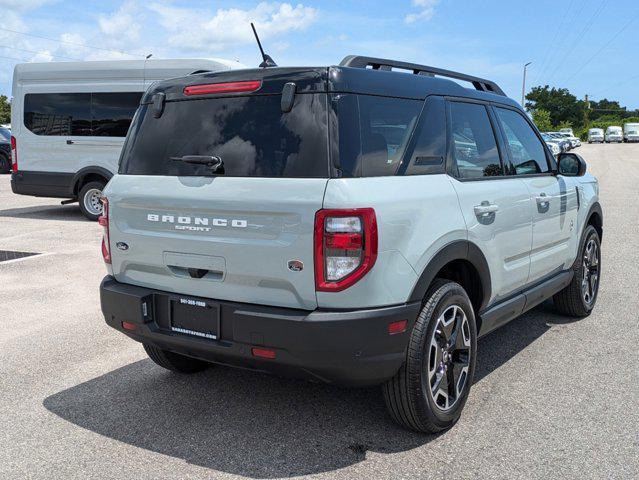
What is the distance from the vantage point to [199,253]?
3273 millimetres

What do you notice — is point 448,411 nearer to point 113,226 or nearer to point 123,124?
point 113,226

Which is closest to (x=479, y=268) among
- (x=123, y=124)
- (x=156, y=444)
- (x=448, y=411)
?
(x=448, y=411)

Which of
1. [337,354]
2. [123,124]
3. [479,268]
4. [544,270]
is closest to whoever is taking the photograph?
[337,354]

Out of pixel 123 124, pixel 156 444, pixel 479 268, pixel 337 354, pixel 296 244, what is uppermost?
pixel 123 124

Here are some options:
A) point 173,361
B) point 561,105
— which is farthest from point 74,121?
point 561,105

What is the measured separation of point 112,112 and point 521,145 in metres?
9.08

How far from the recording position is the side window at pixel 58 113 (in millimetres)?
12062

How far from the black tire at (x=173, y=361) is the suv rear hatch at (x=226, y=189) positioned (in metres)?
0.71

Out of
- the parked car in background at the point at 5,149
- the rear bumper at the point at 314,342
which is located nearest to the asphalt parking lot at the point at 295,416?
the rear bumper at the point at 314,342

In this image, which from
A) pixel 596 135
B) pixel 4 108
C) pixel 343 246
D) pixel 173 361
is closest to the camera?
pixel 343 246

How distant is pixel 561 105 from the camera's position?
10831 centimetres

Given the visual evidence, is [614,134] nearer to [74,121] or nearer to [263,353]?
[74,121]

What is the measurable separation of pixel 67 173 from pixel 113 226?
9292 millimetres

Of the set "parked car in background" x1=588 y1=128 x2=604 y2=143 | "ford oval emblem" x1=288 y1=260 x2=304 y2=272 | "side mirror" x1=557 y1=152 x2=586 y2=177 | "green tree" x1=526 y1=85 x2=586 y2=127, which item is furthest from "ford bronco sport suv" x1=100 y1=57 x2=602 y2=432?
"green tree" x1=526 y1=85 x2=586 y2=127
